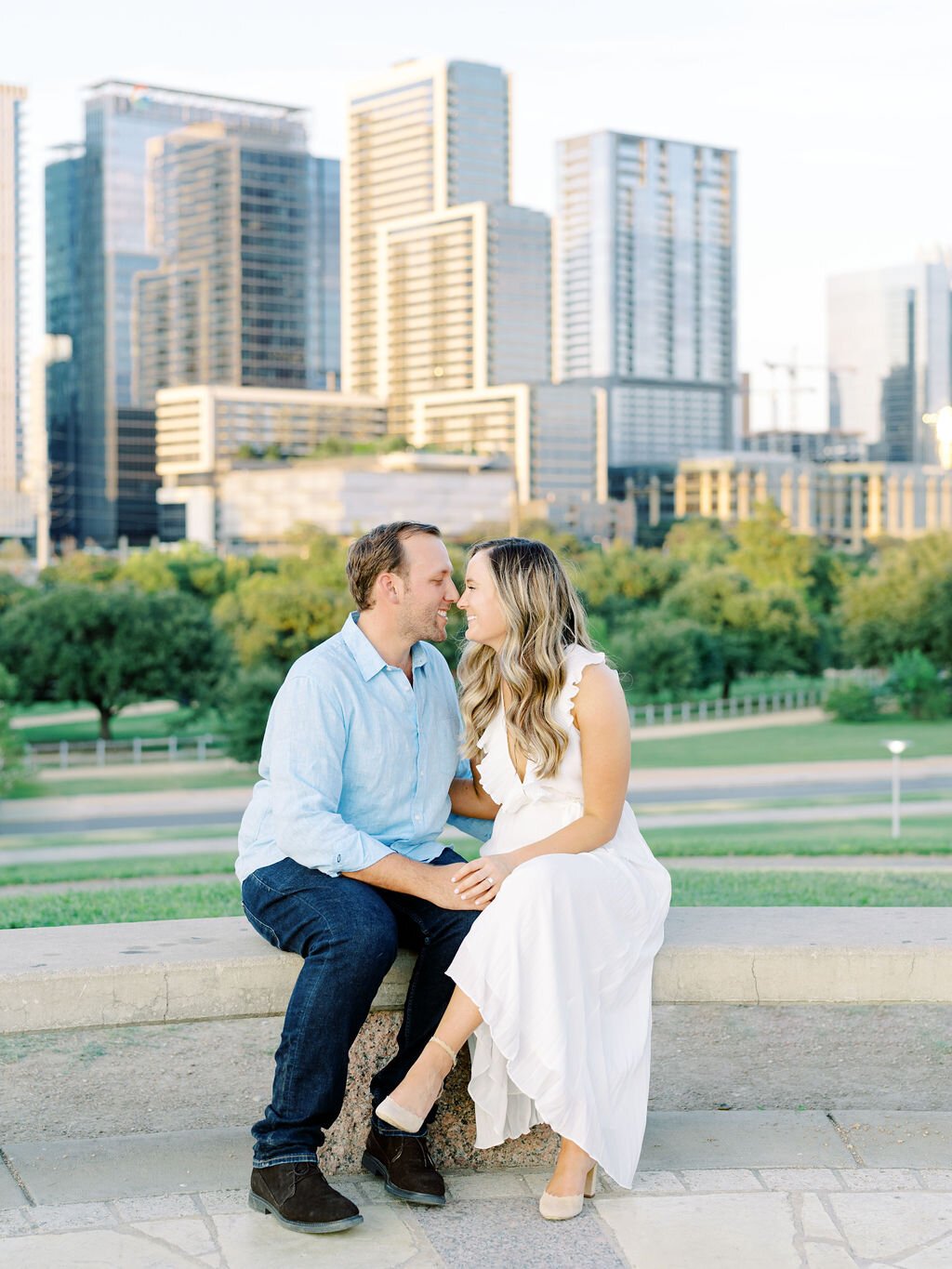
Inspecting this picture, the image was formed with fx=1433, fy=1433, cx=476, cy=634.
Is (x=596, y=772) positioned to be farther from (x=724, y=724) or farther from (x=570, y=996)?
(x=724, y=724)

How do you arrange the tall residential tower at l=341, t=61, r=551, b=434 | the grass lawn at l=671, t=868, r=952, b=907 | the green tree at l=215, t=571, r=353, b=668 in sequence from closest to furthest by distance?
the grass lawn at l=671, t=868, r=952, b=907, the green tree at l=215, t=571, r=353, b=668, the tall residential tower at l=341, t=61, r=551, b=434

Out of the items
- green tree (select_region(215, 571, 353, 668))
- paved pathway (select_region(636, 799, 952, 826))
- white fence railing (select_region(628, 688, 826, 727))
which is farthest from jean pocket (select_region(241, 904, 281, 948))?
white fence railing (select_region(628, 688, 826, 727))

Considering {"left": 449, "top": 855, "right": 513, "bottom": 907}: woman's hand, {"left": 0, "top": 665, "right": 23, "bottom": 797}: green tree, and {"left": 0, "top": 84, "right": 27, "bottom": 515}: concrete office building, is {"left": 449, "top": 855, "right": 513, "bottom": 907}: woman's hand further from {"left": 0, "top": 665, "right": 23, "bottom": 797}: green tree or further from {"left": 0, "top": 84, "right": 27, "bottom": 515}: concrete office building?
{"left": 0, "top": 84, "right": 27, "bottom": 515}: concrete office building

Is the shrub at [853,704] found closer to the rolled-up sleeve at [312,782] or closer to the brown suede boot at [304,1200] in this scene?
the rolled-up sleeve at [312,782]

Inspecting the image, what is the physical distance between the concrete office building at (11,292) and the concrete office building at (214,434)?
52.1 feet

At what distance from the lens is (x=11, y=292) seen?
15538 cm

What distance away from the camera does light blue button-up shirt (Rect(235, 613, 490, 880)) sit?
129 inches

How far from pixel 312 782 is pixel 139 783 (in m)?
30.6

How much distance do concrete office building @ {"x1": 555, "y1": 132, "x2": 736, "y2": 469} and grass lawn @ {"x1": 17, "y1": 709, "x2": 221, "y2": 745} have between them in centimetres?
14665

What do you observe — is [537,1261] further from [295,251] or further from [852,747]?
[295,251]

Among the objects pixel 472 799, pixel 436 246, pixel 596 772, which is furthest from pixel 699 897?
pixel 436 246

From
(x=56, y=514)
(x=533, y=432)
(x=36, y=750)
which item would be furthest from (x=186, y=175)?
(x=36, y=750)

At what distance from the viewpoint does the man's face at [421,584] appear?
3.53 m

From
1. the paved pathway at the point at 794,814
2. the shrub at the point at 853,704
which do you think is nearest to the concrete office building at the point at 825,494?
the shrub at the point at 853,704
